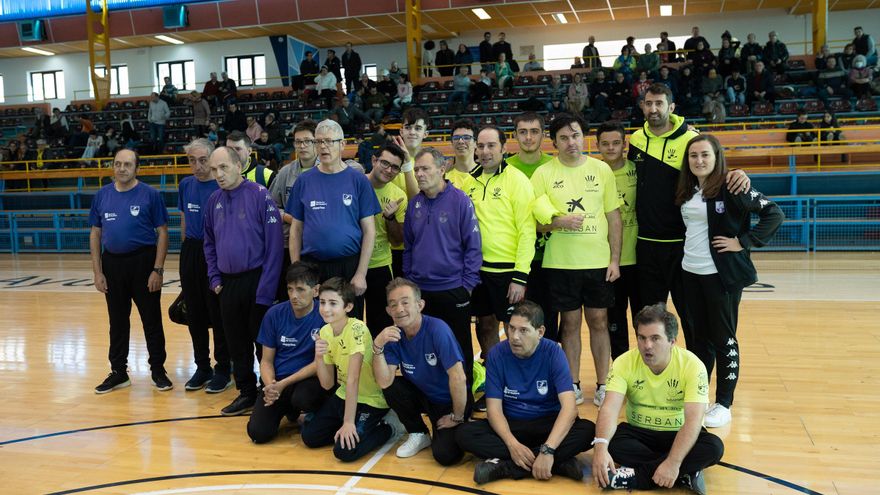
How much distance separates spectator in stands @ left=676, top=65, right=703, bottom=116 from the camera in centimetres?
1688

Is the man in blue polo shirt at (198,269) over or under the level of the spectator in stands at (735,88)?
under

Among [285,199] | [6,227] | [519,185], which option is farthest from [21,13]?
[519,185]

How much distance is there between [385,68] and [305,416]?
23.1 meters

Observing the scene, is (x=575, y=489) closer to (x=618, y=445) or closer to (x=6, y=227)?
(x=618, y=445)

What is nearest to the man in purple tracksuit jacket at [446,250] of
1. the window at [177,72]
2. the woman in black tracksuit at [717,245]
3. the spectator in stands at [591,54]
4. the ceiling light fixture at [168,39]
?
the woman in black tracksuit at [717,245]

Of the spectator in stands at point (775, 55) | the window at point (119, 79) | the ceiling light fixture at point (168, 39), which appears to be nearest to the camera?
the spectator in stands at point (775, 55)

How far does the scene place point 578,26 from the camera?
80.6 ft

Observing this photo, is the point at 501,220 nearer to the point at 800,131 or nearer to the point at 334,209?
the point at 334,209

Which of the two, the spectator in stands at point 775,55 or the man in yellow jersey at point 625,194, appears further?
the spectator in stands at point 775,55

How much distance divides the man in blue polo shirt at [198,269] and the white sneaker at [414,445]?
1983 mm

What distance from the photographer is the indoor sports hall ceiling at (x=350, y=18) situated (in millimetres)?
21984

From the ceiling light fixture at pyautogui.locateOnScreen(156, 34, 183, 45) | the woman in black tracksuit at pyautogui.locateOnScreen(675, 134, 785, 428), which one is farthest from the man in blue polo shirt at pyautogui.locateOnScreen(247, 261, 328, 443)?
the ceiling light fixture at pyautogui.locateOnScreen(156, 34, 183, 45)

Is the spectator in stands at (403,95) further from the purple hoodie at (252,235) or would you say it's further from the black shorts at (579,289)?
the black shorts at (579,289)

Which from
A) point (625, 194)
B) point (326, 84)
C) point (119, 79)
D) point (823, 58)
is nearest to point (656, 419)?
point (625, 194)
